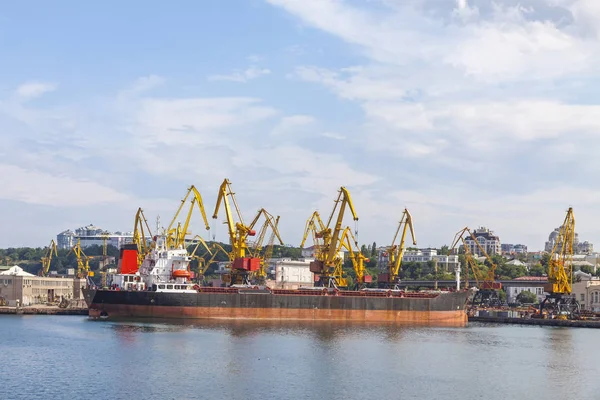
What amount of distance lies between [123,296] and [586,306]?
81.5 m

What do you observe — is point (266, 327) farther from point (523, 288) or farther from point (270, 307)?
point (523, 288)

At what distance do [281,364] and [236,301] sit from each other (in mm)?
33485

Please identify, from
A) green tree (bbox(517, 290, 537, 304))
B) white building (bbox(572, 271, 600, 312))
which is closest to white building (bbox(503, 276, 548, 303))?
green tree (bbox(517, 290, 537, 304))

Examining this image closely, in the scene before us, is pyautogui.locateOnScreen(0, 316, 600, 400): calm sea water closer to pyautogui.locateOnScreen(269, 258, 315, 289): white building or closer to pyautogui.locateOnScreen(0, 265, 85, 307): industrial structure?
pyautogui.locateOnScreen(0, 265, 85, 307): industrial structure

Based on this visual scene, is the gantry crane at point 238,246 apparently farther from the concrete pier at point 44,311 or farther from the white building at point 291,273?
the white building at point 291,273

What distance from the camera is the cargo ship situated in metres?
86.6

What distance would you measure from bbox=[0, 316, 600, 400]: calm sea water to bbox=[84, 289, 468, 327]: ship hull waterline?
4.81 meters

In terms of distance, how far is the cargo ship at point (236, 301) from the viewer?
8656cm

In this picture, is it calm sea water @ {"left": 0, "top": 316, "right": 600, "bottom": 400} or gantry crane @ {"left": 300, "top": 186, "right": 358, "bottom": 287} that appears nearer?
calm sea water @ {"left": 0, "top": 316, "right": 600, "bottom": 400}

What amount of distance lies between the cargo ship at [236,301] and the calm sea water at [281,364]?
5.11m

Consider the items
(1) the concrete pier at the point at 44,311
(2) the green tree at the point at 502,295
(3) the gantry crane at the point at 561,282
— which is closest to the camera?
(1) the concrete pier at the point at 44,311

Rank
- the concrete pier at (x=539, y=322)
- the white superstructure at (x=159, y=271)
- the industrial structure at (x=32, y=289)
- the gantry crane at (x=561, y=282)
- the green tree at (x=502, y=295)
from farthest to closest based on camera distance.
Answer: the green tree at (x=502, y=295)
the industrial structure at (x=32, y=289)
the gantry crane at (x=561, y=282)
the concrete pier at (x=539, y=322)
the white superstructure at (x=159, y=271)

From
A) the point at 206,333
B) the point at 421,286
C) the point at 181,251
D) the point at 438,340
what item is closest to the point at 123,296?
the point at 181,251

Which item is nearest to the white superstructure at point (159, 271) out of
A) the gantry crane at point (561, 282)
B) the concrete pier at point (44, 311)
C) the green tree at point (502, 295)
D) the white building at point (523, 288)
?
the concrete pier at point (44, 311)
